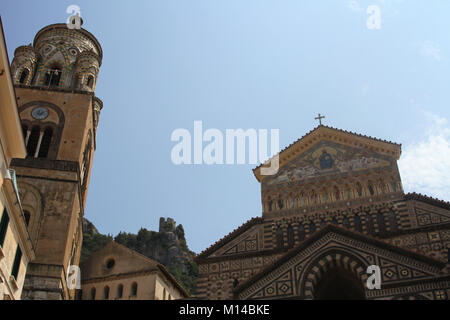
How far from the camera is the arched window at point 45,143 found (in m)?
29.9

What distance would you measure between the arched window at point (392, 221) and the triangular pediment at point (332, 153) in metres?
3.09

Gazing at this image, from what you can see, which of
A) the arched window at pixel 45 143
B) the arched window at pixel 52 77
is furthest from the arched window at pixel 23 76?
the arched window at pixel 45 143

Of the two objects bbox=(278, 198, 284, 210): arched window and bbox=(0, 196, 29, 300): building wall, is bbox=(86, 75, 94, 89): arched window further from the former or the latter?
bbox=(0, 196, 29, 300): building wall

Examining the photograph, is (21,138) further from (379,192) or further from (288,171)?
(379,192)

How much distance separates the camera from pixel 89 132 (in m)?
32.9

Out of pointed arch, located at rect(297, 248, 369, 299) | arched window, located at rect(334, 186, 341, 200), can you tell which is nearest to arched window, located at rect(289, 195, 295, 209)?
arched window, located at rect(334, 186, 341, 200)

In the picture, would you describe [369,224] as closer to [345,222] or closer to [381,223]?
[381,223]

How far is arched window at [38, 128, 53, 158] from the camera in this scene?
29.9 meters

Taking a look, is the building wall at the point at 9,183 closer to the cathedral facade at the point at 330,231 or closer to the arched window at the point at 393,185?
the cathedral facade at the point at 330,231

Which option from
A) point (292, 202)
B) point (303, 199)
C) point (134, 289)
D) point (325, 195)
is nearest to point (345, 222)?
point (325, 195)

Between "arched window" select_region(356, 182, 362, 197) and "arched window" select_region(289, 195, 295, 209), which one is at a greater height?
"arched window" select_region(356, 182, 362, 197)

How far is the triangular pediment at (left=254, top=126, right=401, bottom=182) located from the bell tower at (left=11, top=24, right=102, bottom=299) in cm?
1055
